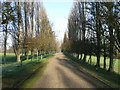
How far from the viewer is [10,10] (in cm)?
1327

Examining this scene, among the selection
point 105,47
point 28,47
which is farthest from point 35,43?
point 105,47

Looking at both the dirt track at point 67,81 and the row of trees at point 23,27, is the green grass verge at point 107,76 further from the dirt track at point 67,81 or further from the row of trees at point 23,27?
the row of trees at point 23,27

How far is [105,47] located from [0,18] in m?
15.5

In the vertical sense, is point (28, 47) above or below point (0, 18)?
below

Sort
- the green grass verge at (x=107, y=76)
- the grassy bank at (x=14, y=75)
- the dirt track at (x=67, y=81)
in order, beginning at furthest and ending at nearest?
the green grass verge at (x=107, y=76) < the grassy bank at (x=14, y=75) < the dirt track at (x=67, y=81)

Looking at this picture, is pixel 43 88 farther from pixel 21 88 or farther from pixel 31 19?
pixel 31 19

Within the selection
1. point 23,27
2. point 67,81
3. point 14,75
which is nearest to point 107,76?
point 67,81

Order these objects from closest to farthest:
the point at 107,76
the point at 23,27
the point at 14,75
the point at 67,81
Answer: the point at 67,81 < the point at 14,75 < the point at 107,76 < the point at 23,27

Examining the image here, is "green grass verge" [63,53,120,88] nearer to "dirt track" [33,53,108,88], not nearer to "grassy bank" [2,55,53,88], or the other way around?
"dirt track" [33,53,108,88]

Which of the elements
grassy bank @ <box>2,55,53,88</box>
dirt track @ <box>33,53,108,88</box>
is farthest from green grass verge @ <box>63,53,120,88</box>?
grassy bank @ <box>2,55,53,88</box>

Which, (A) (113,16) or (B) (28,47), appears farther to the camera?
(B) (28,47)

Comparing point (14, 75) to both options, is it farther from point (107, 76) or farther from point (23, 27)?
point (23, 27)

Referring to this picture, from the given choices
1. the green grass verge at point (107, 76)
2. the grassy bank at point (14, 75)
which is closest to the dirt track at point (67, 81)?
the green grass verge at point (107, 76)

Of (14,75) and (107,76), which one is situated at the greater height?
(14,75)
